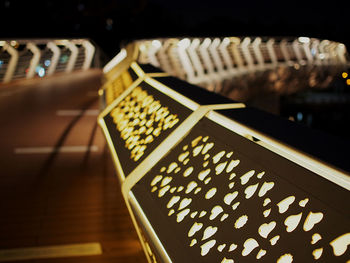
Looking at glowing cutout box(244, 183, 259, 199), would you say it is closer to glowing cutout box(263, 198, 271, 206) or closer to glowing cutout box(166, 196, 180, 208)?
glowing cutout box(263, 198, 271, 206)

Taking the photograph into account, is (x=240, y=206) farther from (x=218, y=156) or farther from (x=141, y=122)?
(x=141, y=122)

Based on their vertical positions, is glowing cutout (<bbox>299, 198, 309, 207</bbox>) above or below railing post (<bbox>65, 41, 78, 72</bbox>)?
above

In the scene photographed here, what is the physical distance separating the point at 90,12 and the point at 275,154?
2387 cm

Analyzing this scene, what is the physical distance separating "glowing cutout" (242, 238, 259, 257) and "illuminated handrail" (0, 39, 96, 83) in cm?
962

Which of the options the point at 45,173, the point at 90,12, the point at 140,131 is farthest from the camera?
the point at 90,12

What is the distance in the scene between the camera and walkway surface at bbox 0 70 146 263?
1893 millimetres

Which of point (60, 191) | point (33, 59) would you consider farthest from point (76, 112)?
point (33, 59)

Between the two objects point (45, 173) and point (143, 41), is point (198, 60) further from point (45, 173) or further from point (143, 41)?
point (45, 173)

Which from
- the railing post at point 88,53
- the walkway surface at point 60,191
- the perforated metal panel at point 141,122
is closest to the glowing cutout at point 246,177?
the perforated metal panel at point 141,122

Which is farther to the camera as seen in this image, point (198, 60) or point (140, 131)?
point (198, 60)

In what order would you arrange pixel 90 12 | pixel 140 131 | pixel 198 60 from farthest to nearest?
pixel 90 12 < pixel 198 60 < pixel 140 131

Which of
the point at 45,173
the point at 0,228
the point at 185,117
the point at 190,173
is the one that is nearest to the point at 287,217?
the point at 190,173

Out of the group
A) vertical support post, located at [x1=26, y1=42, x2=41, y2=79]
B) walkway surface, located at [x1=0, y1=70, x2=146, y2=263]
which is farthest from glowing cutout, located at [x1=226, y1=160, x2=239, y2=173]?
vertical support post, located at [x1=26, y1=42, x2=41, y2=79]

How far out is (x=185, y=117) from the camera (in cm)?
152
